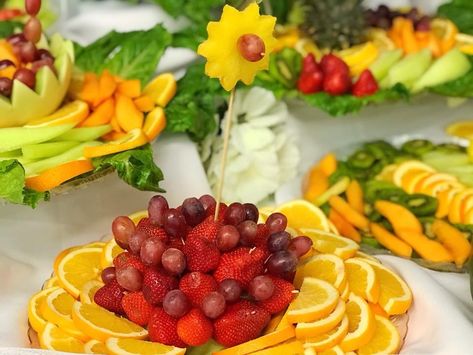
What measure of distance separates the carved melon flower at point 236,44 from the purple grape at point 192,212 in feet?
0.74

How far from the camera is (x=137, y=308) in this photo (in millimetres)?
1165

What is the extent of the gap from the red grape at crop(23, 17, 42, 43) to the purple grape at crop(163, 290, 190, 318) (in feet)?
2.81

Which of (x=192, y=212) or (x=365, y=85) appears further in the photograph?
(x=365, y=85)

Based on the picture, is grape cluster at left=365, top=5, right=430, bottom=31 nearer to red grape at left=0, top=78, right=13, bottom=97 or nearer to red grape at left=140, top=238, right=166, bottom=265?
red grape at left=0, top=78, right=13, bottom=97

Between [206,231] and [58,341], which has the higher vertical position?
[206,231]

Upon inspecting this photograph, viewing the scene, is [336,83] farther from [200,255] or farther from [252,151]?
[200,255]

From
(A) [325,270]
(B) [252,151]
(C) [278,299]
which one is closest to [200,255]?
(C) [278,299]

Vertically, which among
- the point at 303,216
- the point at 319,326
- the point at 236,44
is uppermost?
the point at 236,44

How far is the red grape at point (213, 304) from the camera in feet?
3.61

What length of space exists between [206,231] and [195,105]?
75 cm

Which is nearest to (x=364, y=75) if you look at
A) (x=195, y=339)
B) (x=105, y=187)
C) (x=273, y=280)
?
(x=105, y=187)

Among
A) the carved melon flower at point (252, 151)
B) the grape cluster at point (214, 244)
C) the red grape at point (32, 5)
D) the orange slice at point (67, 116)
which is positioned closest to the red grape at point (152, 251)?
the grape cluster at point (214, 244)

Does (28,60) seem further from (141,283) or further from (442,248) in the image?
(442,248)

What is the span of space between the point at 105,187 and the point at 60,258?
1.15 feet
